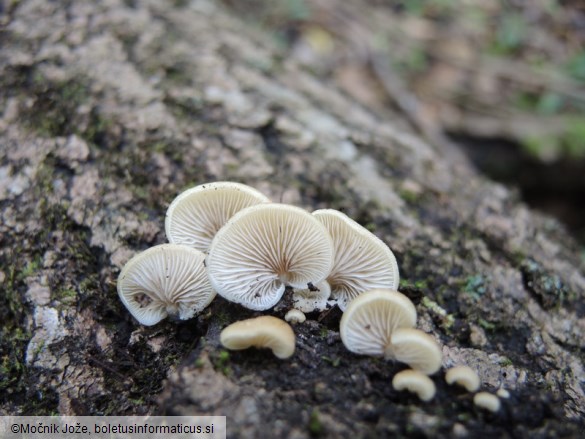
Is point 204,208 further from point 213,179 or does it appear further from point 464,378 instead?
point 464,378

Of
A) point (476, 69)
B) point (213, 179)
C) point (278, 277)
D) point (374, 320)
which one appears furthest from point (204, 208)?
point (476, 69)

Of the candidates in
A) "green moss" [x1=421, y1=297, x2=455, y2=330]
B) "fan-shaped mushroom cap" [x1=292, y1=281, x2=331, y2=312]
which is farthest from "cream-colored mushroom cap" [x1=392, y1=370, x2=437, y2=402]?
"green moss" [x1=421, y1=297, x2=455, y2=330]

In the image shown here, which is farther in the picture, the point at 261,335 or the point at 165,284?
the point at 165,284

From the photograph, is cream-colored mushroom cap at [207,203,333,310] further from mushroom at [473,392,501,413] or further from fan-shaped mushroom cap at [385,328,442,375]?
mushroom at [473,392,501,413]

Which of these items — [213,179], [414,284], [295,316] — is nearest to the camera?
[295,316]

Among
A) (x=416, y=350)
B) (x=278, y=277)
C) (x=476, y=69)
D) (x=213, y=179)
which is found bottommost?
(x=476, y=69)

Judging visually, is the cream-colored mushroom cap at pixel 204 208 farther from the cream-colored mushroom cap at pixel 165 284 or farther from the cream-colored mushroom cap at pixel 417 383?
the cream-colored mushroom cap at pixel 417 383

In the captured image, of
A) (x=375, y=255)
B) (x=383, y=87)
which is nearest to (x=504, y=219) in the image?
(x=375, y=255)
